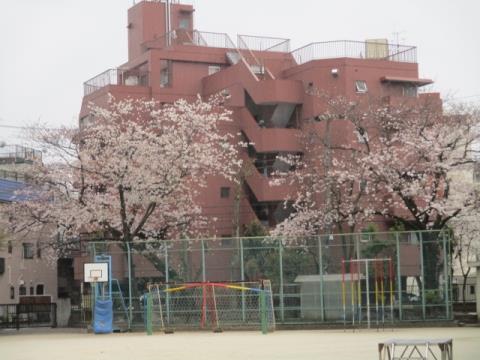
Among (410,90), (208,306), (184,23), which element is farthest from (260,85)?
(208,306)

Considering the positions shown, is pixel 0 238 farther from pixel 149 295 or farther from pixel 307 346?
pixel 307 346

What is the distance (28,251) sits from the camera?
58.4 m

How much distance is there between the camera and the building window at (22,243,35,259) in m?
58.0

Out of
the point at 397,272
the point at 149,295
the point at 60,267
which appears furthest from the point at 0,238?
the point at 60,267

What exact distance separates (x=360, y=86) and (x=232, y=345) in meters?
30.1

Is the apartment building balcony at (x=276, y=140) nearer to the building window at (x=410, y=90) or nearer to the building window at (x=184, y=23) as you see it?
the building window at (x=410, y=90)

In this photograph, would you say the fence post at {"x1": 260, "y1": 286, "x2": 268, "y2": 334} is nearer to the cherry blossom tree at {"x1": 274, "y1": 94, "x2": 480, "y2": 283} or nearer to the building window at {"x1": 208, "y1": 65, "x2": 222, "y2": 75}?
the cherry blossom tree at {"x1": 274, "y1": 94, "x2": 480, "y2": 283}

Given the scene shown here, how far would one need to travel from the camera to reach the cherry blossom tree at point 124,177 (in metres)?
38.7

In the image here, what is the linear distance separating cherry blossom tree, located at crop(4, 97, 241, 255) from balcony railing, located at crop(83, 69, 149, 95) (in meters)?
11.7

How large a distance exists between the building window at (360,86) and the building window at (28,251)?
21.7 metres

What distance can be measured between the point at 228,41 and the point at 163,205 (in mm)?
20085

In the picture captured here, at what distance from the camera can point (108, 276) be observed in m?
32.6

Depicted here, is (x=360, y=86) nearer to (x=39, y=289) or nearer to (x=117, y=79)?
(x=117, y=79)

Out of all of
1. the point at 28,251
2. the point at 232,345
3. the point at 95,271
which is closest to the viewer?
the point at 232,345
